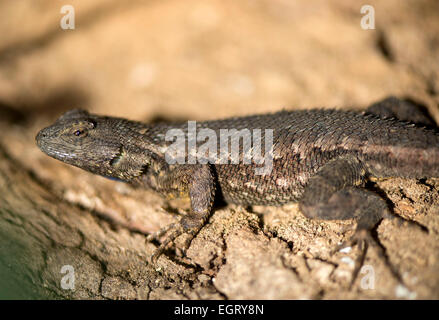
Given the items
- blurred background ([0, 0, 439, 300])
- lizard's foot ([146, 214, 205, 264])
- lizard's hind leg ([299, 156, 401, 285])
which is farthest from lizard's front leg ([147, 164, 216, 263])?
blurred background ([0, 0, 439, 300])

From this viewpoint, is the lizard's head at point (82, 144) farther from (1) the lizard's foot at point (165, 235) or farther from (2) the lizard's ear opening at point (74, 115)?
(1) the lizard's foot at point (165, 235)

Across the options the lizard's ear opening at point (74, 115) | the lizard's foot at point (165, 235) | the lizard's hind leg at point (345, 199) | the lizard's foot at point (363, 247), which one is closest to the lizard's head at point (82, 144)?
the lizard's ear opening at point (74, 115)

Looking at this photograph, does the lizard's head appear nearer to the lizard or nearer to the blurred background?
the lizard

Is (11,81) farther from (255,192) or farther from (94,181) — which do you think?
(255,192)

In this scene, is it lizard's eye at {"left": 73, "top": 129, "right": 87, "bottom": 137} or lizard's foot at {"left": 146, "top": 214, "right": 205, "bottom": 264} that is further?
lizard's eye at {"left": 73, "top": 129, "right": 87, "bottom": 137}

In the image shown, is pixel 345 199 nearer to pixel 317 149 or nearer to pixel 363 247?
pixel 363 247

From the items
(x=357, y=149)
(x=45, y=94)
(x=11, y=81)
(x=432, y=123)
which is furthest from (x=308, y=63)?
(x=11, y=81)
